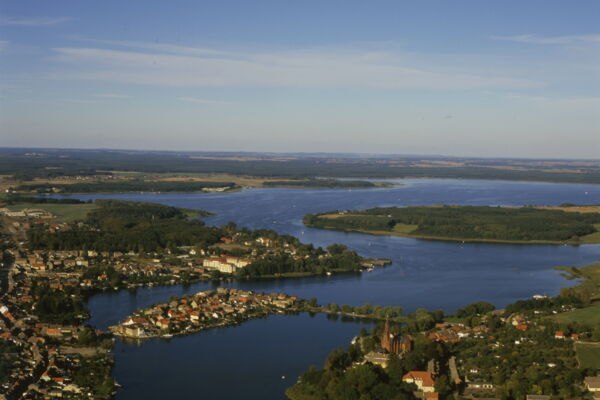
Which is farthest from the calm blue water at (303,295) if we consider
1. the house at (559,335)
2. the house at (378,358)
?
the house at (559,335)

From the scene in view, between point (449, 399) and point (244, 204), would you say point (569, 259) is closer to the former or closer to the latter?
point (449, 399)

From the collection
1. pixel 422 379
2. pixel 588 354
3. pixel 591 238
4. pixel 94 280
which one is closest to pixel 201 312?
pixel 94 280

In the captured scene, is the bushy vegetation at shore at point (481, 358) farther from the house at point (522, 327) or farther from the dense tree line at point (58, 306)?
the dense tree line at point (58, 306)

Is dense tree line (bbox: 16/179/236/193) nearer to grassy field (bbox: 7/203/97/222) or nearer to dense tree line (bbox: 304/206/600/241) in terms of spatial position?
grassy field (bbox: 7/203/97/222)

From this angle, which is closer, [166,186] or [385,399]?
[385,399]

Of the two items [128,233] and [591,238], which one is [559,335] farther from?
[591,238]

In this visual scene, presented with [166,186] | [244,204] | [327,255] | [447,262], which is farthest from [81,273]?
[166,186]

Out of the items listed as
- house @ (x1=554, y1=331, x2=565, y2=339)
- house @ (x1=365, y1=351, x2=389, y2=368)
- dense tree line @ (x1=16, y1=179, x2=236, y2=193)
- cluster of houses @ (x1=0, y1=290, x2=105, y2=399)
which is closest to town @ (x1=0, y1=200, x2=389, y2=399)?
cluster of houses @ (x1=0, y1=290, x2=105, y2=399)
